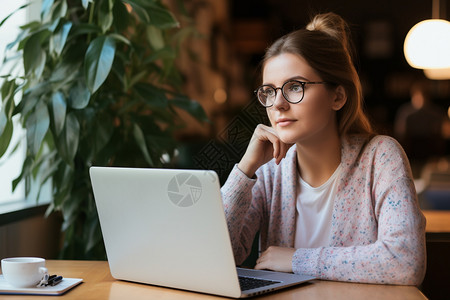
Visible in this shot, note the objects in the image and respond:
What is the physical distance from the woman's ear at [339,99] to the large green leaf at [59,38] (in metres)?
0.91

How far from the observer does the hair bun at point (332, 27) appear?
5.29 feet

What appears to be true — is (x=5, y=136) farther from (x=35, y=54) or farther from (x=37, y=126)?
(x=35, y=54)

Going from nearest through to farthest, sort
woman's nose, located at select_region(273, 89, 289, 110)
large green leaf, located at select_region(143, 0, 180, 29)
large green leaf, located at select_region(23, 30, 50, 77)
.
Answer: woman's nose, located at select_region(273, 89, 289, 110) → large green leaf, located at select_region(23, 30, 50, 77) → large green leaf, located at select_region(143, 0, 180, 29)

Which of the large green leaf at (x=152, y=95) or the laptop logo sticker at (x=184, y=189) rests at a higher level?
the large green leaf at (x=152, y=95)

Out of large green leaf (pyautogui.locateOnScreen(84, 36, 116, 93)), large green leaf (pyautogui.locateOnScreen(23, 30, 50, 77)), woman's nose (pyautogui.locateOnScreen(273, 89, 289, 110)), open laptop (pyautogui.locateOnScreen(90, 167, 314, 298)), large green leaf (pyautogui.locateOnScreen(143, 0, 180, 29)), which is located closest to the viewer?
open laptop (pyautogui.locateOnScreen(90, 167, 314, 298))

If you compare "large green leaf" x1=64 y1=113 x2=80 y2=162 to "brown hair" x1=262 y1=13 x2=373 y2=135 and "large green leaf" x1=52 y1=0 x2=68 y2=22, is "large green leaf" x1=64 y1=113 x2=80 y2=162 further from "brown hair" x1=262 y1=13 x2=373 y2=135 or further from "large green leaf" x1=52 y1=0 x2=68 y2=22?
"brown hair" x1=262 y1=13 x2=373 y2=135

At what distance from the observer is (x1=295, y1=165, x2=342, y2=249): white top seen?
63.2 inches

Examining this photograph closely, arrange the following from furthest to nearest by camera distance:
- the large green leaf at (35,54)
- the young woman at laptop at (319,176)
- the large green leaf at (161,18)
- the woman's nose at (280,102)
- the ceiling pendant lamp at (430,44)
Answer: the ceiling pendant lamp at (430,44) < the large green leaf at (161,18) < the large green leaf at (35,54) < the woman's nose at (280,102) < the young woman at laptop at (319,176)

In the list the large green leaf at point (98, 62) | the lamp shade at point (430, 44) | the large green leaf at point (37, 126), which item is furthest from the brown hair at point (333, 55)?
the lamp shade at point (430, 44)

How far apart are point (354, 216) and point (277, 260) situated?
0.93ft

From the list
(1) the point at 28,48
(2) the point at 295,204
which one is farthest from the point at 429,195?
(1) the point at 28,48

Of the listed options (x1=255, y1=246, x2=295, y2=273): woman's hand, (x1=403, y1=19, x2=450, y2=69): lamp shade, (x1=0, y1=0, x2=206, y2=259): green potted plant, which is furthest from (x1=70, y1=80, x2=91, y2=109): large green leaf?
(x1=403, y1=19, x2=450, y2=69): lamp shade

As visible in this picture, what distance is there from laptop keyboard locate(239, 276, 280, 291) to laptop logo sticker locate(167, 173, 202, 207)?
22 centimetres

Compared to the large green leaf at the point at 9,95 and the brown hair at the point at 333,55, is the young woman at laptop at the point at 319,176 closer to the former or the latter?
the brown hair at the point at 333,55
